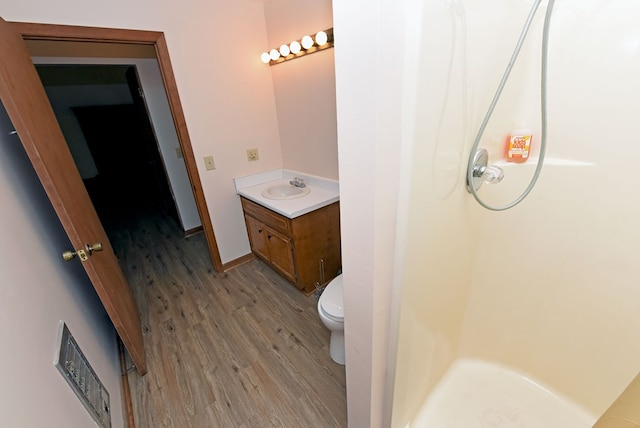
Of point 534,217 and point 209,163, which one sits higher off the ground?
point 209,163

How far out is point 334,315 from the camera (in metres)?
1.36

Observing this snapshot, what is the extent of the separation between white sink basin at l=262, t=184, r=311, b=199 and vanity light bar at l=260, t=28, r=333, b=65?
3.35 ft

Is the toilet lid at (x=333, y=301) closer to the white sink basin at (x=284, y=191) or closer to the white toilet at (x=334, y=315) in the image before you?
the white toilet at (x=334, y=315)

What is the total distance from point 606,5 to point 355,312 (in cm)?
139

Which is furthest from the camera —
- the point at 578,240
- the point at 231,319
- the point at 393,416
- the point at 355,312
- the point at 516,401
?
the point at 231,319

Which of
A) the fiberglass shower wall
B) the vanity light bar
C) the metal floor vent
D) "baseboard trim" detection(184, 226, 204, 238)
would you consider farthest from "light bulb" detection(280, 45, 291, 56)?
"baseboard trim" detection(184, 226, 204, 238)

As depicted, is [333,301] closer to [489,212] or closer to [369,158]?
[489,212]

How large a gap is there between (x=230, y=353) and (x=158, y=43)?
2132mm

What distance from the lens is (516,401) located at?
1.24 meters

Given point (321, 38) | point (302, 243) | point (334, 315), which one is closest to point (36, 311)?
point (334, 315)

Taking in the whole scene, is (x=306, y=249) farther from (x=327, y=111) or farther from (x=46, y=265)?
(x=46, y=265)

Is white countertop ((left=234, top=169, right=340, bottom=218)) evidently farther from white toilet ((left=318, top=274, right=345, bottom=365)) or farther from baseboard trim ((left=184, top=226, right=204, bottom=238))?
baseboard trim ((left=184, top=226, right=204, bottom=238))

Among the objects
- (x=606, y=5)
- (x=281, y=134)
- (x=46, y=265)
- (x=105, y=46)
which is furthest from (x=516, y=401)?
(x=105, y=46)

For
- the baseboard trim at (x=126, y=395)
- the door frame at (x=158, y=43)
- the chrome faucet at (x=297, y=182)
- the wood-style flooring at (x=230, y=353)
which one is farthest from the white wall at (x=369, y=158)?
the door frame at (x=158, y=43)
